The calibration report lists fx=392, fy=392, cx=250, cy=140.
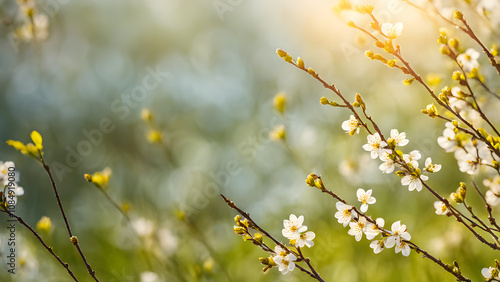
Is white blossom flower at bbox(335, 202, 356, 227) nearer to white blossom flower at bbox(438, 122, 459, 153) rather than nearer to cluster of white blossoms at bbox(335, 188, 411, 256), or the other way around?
cluster of white blossoms at bbox(335, 188, 411, 256)

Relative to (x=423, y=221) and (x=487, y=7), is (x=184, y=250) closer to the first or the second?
(x=423, y=221)

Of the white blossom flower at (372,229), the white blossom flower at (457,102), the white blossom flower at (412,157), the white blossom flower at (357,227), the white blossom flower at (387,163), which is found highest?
the white blossom flower at (457,102)

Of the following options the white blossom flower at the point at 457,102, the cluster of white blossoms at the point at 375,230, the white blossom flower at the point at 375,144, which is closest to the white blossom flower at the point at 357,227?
the cluster of white blossoms at the point at 375,230

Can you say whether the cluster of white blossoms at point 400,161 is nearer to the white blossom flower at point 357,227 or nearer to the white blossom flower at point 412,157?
the white blossom flower at point 412,157

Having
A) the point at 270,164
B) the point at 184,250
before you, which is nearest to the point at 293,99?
the point at 270,164

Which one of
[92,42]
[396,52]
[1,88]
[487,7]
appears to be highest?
[487,7]
